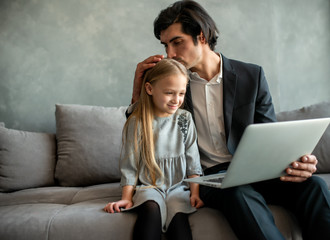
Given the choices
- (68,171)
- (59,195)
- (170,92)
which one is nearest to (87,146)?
(68,171)

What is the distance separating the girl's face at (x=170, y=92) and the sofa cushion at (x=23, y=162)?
84 cm

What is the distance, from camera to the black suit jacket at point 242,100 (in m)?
1.35

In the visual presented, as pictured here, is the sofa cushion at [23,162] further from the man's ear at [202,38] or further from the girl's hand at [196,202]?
the man's ear at [202,38]

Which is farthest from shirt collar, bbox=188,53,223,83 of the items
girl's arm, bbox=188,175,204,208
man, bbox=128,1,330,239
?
girl's arm, bbox=188,175,204,208

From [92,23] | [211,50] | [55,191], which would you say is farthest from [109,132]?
[92,23]

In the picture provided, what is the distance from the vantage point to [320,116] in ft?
5.67

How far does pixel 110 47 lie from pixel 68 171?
0.97m

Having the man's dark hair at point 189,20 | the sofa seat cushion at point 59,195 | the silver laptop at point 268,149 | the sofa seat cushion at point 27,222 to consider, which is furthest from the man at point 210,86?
the sofa seat cushion at point 27,222

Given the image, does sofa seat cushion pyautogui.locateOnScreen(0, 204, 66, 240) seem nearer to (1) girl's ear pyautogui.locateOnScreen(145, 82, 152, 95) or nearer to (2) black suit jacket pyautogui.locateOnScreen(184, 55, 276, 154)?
(1) girl's ear pyautogui.locateOnScreen(145, 82, 152, 95)

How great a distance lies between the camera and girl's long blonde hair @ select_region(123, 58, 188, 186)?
1.26 meters

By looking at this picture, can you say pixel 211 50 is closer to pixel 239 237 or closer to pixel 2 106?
pixel 239 237

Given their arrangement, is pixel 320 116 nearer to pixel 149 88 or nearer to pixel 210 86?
pixel 210 86

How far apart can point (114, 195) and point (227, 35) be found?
5.05 feet

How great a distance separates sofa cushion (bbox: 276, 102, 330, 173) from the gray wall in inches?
23.3
